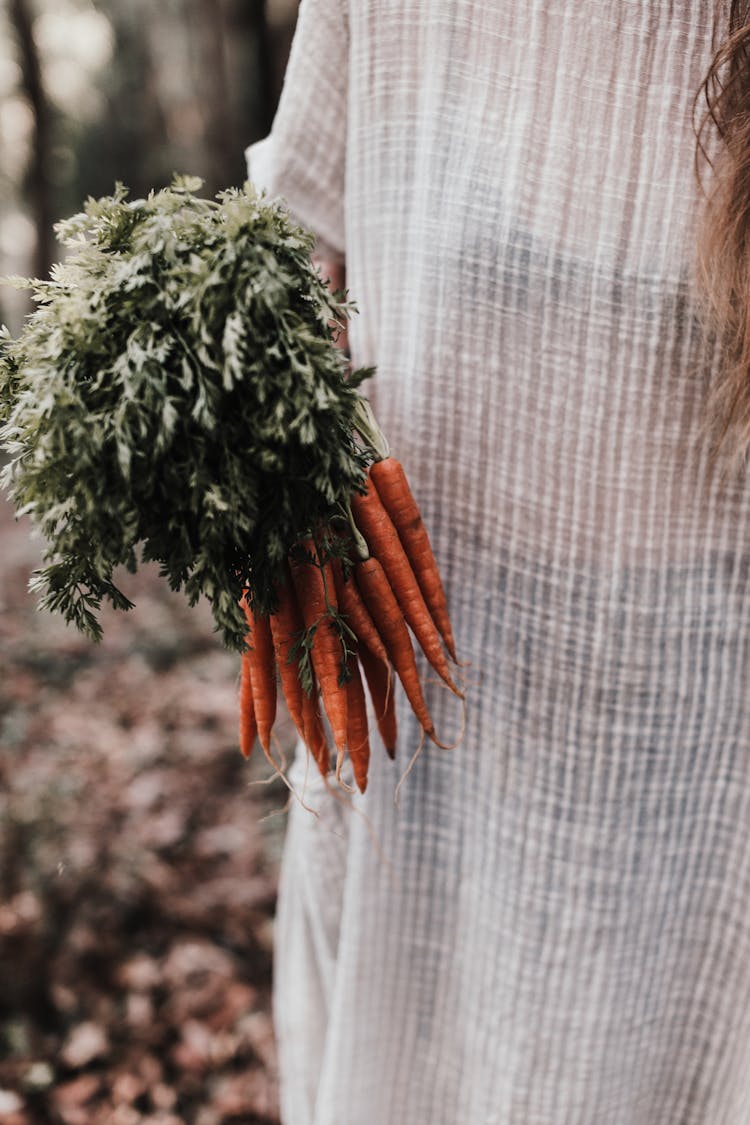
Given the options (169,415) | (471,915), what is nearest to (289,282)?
(169,415)

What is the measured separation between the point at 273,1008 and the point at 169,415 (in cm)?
156

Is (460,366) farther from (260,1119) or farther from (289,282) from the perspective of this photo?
(260,1119)

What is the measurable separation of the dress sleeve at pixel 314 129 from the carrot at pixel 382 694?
0.54 m

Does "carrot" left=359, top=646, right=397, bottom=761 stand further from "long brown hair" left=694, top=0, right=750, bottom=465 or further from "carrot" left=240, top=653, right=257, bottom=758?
"long brown hair" left=694, top=0, right=750, bottom=465

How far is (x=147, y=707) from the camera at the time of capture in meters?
2.88

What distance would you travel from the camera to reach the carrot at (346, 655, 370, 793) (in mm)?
933

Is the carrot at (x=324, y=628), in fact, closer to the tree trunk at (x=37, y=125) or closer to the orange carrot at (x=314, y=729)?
the orange carrot at (x=314, y=729)

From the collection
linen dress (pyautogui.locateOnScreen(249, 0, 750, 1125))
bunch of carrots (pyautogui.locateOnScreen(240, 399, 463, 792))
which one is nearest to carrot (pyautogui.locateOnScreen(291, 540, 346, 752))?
bunch of carrots (pyautogui.locateOnScreen(240, 399, 463, 792))

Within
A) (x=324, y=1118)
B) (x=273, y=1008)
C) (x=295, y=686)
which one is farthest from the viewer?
(x=273, y=1008)

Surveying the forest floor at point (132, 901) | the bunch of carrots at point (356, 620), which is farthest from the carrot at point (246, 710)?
the forest floor at point (132, 901)

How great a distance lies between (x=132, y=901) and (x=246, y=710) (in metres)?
1.24

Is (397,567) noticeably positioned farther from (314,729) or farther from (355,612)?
(314,729)

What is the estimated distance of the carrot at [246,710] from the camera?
962 mm

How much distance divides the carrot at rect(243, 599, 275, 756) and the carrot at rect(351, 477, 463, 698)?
0.14m
